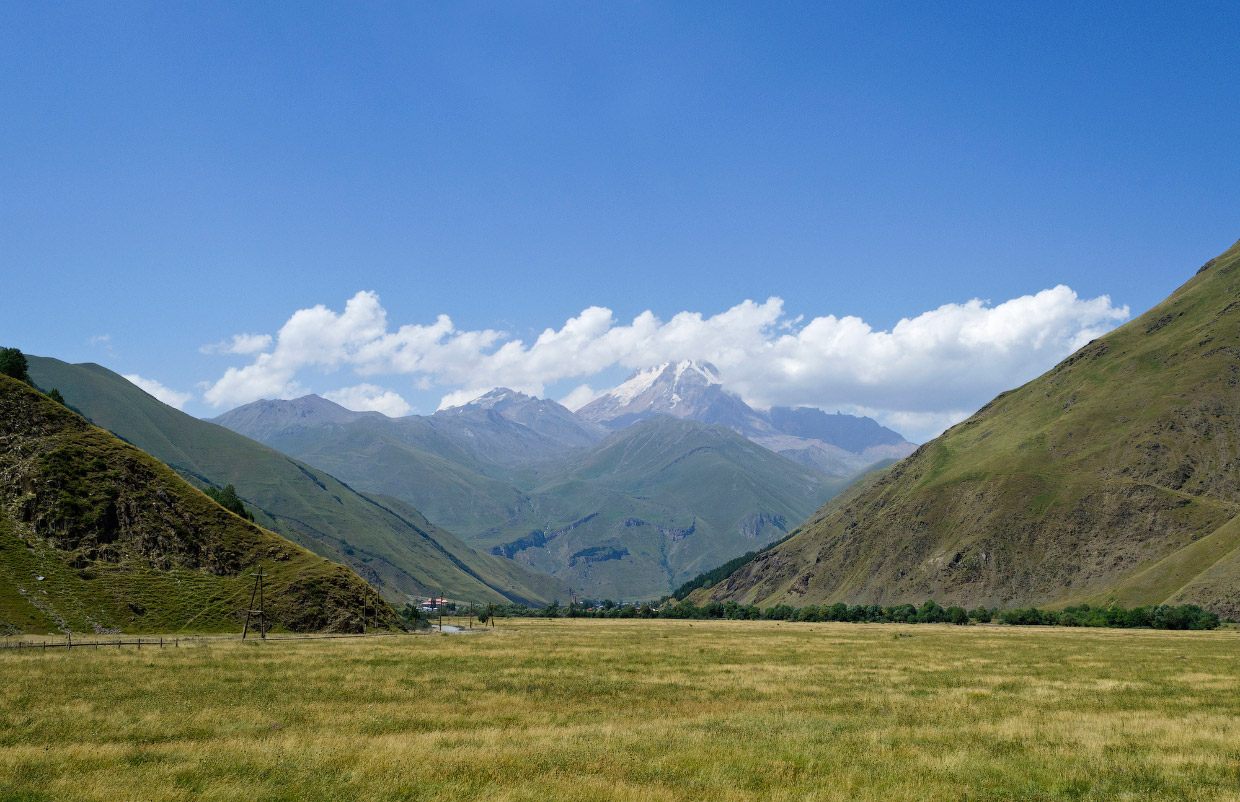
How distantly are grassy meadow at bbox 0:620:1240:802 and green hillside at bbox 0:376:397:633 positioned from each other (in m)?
34.4

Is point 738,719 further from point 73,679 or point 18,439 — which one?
point 18,439

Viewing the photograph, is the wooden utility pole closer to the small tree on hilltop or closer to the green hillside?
the green hillside

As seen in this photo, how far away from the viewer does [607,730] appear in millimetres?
28766

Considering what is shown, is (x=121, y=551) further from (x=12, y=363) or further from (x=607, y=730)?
(x=607, y=730)

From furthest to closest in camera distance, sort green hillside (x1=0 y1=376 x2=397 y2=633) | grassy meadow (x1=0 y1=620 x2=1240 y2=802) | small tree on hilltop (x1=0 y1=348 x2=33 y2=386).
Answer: small tree on hilltop (x1=0 y1=348 x2=33 y2=386)
green hillside (x1=0 y1=376 x2=397 y2=633)
grassy meadow (x1=0 y1=620 x2=1240 y2=802)

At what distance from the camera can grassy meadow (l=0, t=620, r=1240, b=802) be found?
2038cm

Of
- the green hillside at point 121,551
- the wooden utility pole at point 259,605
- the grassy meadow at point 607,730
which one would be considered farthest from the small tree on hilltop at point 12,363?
the grassy meadow at point 607,730

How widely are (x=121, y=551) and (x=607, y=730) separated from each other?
309 ft

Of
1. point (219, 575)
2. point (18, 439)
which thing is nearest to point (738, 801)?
point (219, 575)

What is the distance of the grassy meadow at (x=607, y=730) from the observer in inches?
802

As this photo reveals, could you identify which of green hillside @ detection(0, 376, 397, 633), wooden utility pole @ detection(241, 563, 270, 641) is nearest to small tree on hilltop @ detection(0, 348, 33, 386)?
green hillside @ detection(0, 376, 397, 633)

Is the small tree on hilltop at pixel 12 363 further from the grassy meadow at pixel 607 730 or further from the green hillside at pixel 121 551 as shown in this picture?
the grassy meadow at pixel 607 730

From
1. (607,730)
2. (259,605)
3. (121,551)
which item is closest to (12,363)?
(121,551)

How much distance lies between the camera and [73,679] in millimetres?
41281
